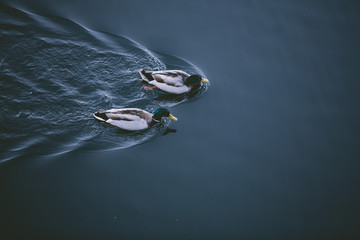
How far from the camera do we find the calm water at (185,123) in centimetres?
630

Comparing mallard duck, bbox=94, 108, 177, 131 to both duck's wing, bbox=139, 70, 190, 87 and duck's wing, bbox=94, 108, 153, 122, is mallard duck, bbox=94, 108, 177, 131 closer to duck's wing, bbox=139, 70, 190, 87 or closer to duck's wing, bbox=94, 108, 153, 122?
duck's wing, bbox=94, 108, 153, 122

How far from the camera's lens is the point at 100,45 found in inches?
380

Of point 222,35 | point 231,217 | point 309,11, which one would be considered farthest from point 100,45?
point 309,11

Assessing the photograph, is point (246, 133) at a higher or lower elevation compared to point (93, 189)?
higher

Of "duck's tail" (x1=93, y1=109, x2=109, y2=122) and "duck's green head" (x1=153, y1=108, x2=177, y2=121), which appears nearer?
"duck's tail" (x1=93, y1=109, x2=109, y2=122)

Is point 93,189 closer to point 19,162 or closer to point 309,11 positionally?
point 19,162

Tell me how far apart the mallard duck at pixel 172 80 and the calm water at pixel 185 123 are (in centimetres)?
29

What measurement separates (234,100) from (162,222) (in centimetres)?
373

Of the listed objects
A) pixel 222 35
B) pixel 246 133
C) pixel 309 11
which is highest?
pixel 309 11

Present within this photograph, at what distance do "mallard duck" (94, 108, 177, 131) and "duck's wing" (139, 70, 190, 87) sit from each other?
1.13 metres

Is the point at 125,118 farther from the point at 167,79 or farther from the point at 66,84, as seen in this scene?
the point at 66,84

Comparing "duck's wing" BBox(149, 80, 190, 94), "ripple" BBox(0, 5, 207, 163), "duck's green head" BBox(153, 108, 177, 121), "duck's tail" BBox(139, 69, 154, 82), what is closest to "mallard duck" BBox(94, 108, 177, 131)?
"duck's green head" BBox(153, 108, 177, 121)

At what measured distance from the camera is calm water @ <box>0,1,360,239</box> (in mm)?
6305

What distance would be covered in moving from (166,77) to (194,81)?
0.70 metres
